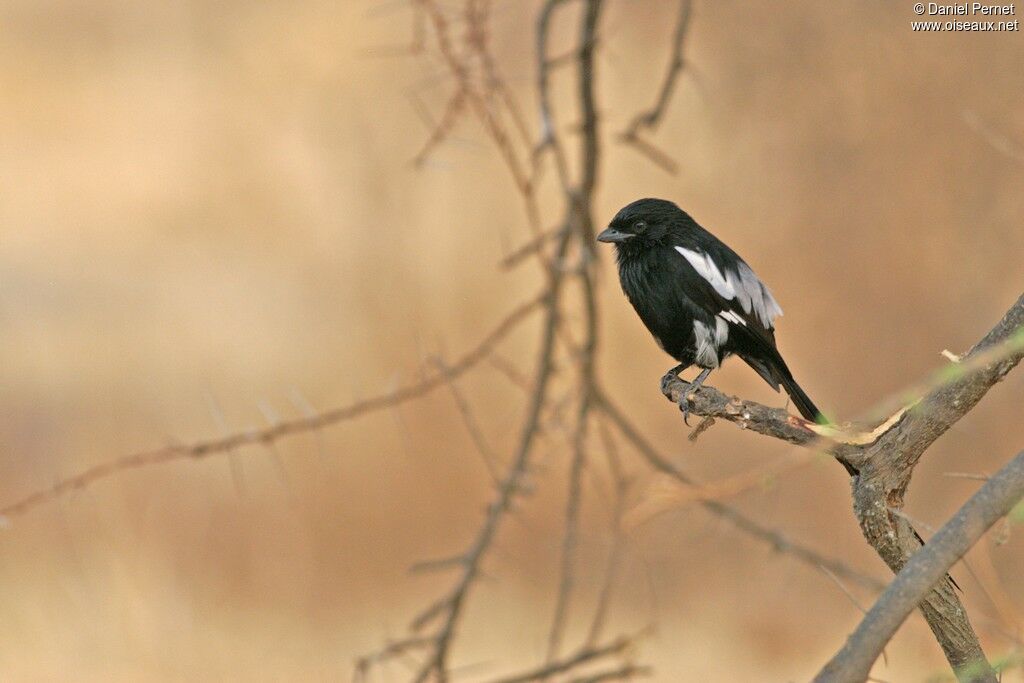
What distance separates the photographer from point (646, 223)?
9.49ft

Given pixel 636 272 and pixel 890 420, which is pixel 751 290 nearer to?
pixel 636 272

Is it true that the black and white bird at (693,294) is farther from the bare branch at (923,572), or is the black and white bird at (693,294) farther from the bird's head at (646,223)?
the bare branch at (923,572)

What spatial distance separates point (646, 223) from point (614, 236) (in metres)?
0.08

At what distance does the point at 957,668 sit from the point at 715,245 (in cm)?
152

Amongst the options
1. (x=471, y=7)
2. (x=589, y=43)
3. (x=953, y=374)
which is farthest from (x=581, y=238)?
(x=953, y=374)

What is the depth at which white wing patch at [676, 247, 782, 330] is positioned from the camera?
2.64 meters

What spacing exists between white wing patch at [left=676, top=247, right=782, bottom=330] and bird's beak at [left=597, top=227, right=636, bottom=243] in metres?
0.16

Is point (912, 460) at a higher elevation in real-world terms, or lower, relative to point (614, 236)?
lower

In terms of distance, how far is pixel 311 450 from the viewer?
18.1 feet

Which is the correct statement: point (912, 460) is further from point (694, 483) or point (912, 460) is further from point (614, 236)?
point (614, 236)

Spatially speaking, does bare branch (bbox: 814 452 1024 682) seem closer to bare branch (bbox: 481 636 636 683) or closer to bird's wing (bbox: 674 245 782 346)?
bare branch (bbox: 481 636 636 683)

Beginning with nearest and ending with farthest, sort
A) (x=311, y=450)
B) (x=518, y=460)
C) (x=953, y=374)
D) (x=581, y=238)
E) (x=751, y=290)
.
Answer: (x=953, y=374), (x=518, y=460), (x=581, y=238), (x=751, y=290), (x=311, y=450)

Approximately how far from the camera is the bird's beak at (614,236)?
2.90 meters

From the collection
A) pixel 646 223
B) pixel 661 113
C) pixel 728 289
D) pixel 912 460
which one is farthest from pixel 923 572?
pixel 646 223
